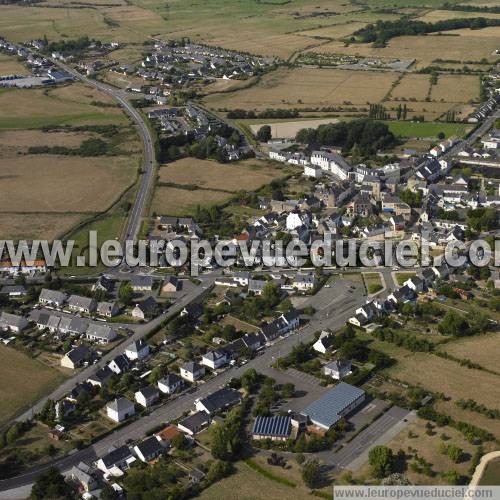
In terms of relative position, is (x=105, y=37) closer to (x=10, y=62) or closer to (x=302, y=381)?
(x=10, y=62)

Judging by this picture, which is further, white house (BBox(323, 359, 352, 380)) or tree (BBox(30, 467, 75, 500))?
white house (BBox(323, 359, 352, 380))

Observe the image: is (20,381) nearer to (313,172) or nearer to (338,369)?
(338,369)

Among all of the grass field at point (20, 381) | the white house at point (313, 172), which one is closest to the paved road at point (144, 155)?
the white house at point (313, 172)

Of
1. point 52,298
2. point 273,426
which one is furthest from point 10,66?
point 273,426

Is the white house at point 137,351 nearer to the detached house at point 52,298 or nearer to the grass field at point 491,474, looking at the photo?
the detached house at point 52,298

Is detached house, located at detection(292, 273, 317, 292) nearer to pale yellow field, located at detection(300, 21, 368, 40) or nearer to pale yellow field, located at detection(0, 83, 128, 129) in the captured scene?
pale yellow field, located at detection(0, 83, 128, 129)

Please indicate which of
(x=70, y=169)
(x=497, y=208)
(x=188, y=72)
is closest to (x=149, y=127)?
(x=70, y=169)

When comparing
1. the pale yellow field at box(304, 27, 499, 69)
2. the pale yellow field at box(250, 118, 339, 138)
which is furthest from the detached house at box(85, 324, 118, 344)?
the pale yellow field at box(304, 27, 499, 69)
